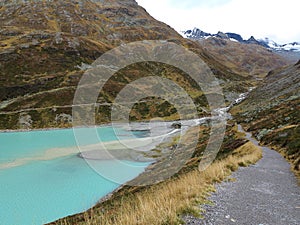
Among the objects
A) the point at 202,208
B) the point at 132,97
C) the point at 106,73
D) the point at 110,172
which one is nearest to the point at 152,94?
the point at 132,97

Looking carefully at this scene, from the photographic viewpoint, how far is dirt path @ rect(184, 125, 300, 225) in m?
8.02

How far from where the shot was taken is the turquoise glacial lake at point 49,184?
30650 mm

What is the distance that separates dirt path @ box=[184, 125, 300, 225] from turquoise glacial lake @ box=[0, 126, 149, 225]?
2008cm

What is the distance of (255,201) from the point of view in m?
10.2

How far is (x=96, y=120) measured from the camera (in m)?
131

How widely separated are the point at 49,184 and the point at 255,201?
3768 cm

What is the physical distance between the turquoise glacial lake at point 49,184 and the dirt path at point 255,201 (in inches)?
791

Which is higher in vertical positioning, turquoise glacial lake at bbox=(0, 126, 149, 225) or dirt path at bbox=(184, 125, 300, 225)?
turquoise glacial lake at bbox=(0, 126, 149, 225)

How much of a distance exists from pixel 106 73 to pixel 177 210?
585ft

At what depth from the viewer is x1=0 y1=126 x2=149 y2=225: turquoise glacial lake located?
30.7 metres

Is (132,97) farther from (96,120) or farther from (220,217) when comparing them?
(220,217)

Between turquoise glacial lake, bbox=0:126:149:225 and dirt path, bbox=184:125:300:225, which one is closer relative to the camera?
dirt path, bbox=184:125:300:225

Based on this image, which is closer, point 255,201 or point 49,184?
point 255,201

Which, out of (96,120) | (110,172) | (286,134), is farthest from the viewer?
(96,120)
